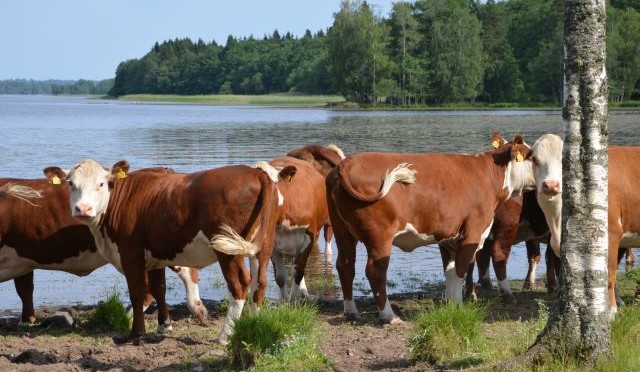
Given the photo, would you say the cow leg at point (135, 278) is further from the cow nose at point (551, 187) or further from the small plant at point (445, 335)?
the cow nose at point (551, 187)

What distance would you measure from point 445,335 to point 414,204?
2.72 m

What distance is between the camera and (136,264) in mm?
9766

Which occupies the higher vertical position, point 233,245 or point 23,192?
point 23,192

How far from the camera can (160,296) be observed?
33.7ft

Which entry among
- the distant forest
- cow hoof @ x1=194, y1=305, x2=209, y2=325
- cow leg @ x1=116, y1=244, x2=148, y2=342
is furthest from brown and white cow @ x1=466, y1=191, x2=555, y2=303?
the distant forest

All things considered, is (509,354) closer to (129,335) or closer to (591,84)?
(591,84)

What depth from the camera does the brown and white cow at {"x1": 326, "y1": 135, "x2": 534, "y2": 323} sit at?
402 inches

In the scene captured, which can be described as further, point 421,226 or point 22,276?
point 22,276

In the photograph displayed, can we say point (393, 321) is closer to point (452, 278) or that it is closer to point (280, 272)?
point (452, 278)

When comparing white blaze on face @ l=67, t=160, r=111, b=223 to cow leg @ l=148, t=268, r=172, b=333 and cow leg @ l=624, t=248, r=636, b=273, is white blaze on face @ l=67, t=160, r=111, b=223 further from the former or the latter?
cow leg @ l=624, t=248, r=636, b=273

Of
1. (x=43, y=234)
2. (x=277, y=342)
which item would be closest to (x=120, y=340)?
(x=43, y=234)

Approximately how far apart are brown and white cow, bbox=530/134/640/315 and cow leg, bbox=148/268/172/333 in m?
4.12

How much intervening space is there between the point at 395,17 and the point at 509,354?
397 feet

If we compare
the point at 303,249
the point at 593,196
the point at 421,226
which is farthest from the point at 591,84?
the point at 303,249
